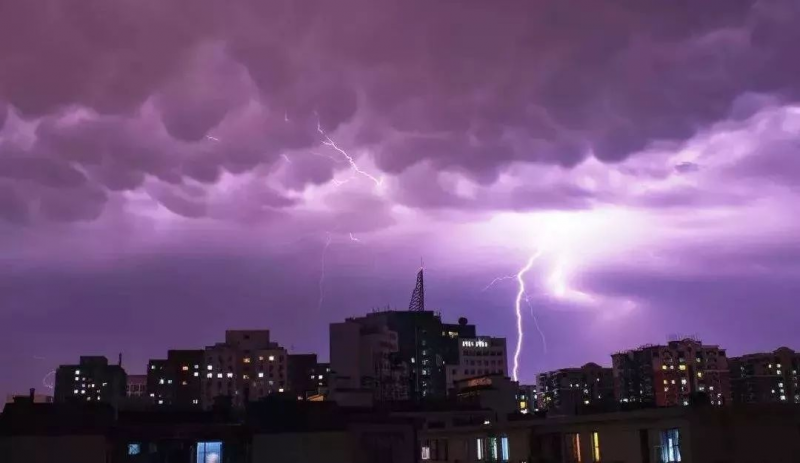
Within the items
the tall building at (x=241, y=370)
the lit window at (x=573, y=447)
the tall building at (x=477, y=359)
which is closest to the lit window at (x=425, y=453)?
the lit window at (x=573, y=447)

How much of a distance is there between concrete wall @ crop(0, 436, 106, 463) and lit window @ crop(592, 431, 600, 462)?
2904 cm

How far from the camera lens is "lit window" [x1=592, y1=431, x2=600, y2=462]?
38.7 meters

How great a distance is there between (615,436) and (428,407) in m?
45.0

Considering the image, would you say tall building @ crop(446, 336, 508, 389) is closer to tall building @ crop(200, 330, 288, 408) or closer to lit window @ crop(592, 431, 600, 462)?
tall building @ crop(200, 330, 288, 408)

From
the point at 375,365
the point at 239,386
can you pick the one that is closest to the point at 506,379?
the point at 375,365

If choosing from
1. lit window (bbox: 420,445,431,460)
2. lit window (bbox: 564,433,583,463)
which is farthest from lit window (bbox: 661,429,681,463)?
lit window (bbox: 420,445,431,460)

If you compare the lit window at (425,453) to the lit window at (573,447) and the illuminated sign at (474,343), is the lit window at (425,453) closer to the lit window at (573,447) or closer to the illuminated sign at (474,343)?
the lit window at (573,447)

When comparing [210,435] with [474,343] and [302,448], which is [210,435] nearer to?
[302,448]

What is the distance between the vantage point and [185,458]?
5494 centimetres

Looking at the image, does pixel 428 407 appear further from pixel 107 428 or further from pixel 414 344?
pixel 414 344

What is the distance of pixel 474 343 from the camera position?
19488 cm

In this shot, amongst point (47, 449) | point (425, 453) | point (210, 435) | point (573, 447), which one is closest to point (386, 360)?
point (425, 453)

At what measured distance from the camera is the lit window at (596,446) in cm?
3866

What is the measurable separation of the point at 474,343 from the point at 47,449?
15320cm
